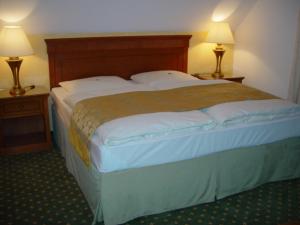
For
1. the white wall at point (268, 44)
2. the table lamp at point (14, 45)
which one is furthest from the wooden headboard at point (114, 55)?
the white wall at point (268, 44)

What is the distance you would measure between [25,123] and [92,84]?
0.89 meters

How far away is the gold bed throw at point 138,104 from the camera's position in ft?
7.50

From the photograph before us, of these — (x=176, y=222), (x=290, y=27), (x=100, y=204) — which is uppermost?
(x=290, y=27)

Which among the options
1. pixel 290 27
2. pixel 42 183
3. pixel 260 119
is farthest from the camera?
pixel 290 27

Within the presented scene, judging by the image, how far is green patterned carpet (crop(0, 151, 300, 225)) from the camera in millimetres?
2191

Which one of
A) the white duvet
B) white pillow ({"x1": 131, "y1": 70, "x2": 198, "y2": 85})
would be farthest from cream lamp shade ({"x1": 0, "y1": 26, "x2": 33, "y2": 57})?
white pillow ({"x1": 131, "y1": 70, "x2": 198, "y2": 85})

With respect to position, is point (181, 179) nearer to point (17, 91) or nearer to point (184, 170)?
point (184, 170)

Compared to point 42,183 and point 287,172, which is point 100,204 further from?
point 287,172

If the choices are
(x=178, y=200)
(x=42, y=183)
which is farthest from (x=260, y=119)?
(x=42, y=183)

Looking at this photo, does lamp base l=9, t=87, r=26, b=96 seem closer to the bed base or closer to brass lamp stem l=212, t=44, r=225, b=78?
the bed base

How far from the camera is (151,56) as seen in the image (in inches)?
155

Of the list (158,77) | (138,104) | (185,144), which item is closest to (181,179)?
(185,144)

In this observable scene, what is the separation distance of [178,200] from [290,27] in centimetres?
250

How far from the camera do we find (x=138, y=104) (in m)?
2.50
